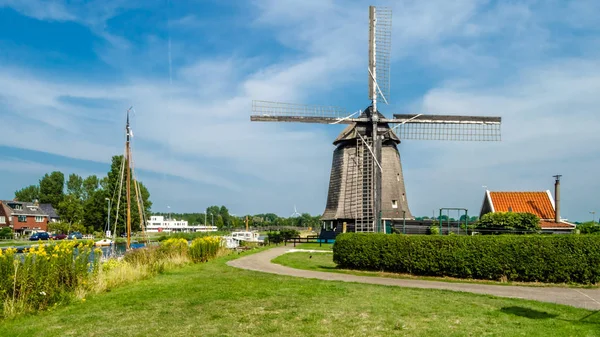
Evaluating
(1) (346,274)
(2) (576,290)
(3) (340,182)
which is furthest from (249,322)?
(3) (340,182)

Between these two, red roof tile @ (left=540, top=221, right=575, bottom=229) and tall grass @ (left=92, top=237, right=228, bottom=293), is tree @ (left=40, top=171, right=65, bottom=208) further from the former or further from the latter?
red roof tile @ (left=540, top=221, right=575, bottom=229)

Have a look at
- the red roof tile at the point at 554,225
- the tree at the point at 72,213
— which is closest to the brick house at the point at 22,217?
the tree at the point at 72,213

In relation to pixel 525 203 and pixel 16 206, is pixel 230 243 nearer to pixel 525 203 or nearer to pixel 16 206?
pixel 525 203

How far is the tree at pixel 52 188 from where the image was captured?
100688 mm

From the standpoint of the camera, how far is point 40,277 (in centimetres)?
1010

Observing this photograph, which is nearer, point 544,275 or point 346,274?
point 544,275

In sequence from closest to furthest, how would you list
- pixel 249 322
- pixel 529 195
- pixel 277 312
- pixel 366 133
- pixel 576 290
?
pixel 249 322, pixel 277 312, pixel 576 290, pixel 366 133, pixel 529 195

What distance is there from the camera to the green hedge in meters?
14.3

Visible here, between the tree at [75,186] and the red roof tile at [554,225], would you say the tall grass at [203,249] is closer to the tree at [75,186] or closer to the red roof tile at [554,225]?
the red roof tile at [554,225]

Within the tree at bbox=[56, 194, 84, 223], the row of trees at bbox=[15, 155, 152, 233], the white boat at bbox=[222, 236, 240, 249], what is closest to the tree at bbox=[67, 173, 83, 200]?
the row of trees at bbox=[15, 155, 152, 233]

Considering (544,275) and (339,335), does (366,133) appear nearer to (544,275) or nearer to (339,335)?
(544,275)

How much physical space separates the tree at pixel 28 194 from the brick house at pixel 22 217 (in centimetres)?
2844

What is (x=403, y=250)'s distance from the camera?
16.6m

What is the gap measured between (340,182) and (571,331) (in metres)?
29.5
